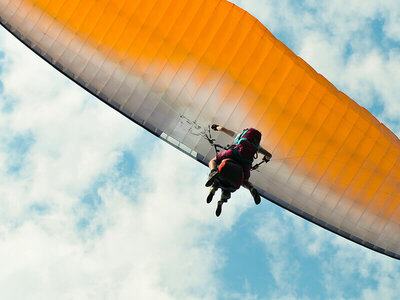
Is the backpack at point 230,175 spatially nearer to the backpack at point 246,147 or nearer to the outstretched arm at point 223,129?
the backpack at point 246,147

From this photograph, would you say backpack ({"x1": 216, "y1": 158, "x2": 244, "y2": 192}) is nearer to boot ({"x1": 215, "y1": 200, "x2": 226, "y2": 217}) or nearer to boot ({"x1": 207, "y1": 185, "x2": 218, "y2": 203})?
boot ({"x1": 207, "y1": 185, "x2": 218, "y2": 203})

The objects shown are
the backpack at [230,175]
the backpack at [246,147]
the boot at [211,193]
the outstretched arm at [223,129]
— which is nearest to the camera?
the backpack at [230,175]

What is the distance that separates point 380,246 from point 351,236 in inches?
30.3


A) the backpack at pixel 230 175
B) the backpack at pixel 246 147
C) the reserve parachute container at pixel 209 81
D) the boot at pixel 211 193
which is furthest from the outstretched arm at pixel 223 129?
the boot at pixel 211 193

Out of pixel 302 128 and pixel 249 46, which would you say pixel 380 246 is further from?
pixel 249 46

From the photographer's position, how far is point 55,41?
41.1 ft

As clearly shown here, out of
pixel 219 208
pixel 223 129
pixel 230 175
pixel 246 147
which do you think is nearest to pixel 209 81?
pixel 223 129

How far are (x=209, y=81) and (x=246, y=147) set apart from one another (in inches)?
88.3

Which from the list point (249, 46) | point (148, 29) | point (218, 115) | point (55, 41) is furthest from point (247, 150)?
point (55, 41)

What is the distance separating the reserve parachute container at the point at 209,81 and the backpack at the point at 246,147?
156 cm

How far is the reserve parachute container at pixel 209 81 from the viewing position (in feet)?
40.7

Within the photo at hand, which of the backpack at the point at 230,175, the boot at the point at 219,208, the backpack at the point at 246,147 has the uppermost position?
A: the backpack at the point at 246,147

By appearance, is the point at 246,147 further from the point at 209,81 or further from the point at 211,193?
the point at 209,81

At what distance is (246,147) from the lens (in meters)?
11.1
